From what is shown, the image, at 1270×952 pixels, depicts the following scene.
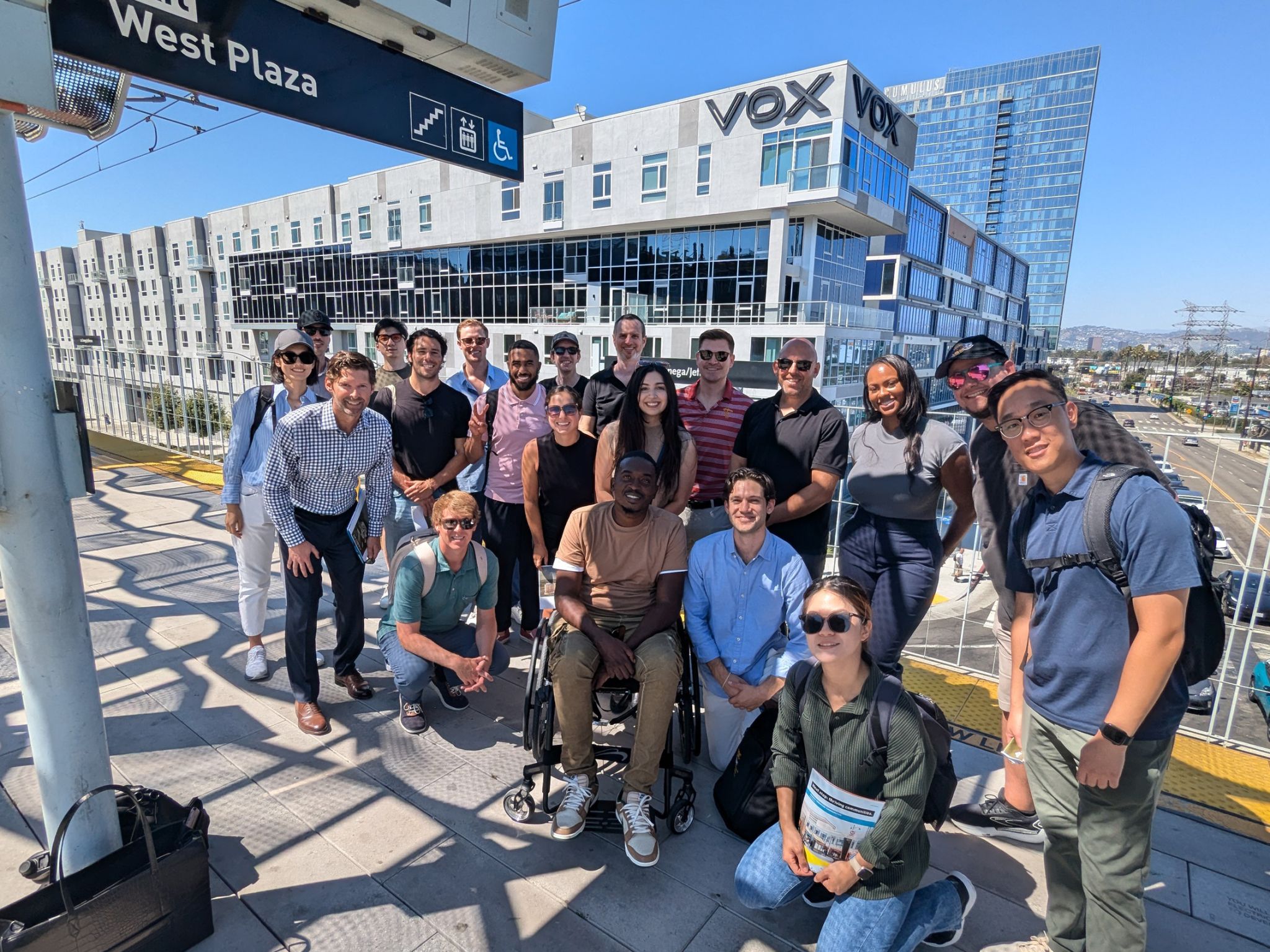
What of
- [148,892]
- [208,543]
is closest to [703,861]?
[148,892]

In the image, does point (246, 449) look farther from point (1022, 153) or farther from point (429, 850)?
point (1022, 153)

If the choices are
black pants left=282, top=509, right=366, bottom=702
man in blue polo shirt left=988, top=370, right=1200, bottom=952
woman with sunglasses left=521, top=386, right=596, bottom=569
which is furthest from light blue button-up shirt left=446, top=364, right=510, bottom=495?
man in blue polo shirt left=988, top=370, right=1200, bottom=952

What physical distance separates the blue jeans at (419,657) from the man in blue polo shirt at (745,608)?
1.09 meters

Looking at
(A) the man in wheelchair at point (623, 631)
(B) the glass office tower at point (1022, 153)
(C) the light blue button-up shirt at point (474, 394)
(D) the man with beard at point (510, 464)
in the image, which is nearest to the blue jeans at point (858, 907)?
(A) the man in wheelchair at point (623, 631)

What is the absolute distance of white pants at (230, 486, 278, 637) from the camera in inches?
137

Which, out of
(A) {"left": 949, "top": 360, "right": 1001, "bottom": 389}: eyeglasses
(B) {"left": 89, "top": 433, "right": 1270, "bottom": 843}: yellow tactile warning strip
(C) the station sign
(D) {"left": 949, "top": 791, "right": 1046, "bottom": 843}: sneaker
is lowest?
(B) {"left": 89, "top": 433, "right": 1270, "bottom": 843}: yellow tactile warning strip

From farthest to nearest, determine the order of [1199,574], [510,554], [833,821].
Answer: [510,554] → [833,821] → [1199,574]

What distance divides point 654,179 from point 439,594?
86.2 feet

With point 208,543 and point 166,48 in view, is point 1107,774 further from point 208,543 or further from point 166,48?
point 208,543

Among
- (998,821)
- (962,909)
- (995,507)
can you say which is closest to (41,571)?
(962,909)

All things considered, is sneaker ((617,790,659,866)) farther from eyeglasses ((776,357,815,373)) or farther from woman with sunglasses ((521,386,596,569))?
eyeglasses ((776,357,815,373))

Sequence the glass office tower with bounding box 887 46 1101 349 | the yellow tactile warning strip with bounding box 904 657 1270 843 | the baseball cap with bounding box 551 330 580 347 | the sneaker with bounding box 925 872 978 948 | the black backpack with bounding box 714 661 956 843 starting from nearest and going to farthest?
the sneaker with bounding box 925 872 978 948, the black backpack with bounding box 714 661 956 843, the yellow tactile warning strip with bounding box 904 657 1270 843, the baseball cap with bounding box 551 330 580 347, the glass office tower with bounding box 887 46 1101 349

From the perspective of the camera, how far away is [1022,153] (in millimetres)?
107875

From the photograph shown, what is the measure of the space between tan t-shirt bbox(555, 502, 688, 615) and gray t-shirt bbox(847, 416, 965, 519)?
3.04 ft
